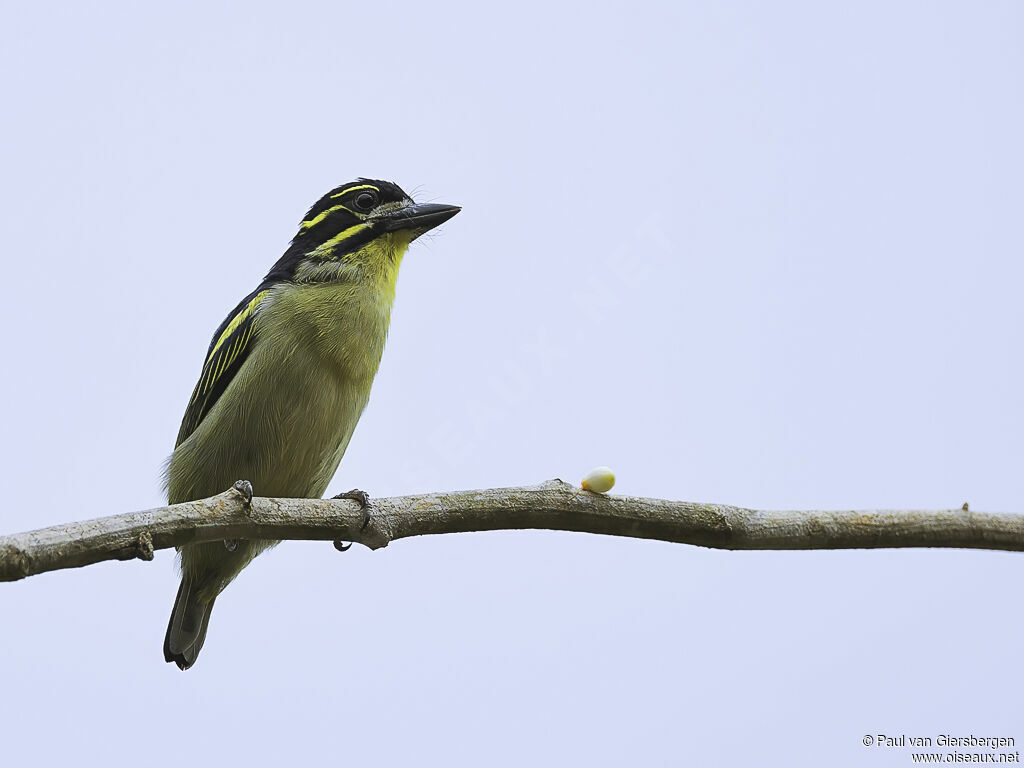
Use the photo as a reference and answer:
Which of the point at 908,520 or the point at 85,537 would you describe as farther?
the point at 908,520

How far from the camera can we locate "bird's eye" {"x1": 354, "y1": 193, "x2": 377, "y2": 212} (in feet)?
21.7

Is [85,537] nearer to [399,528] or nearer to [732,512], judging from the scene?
[399,528]

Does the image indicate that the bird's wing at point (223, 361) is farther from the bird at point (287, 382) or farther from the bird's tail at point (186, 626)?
the bird's tail at point (186, 626)

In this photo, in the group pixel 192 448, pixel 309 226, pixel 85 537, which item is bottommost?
pixel 85 537

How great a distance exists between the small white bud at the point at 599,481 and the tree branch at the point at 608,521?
34 mm

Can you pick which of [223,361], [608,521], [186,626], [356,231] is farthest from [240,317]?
[608,521]

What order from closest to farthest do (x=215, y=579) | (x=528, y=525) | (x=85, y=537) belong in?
(x=85, y=537) < (x=528, y=525) < (x=215, y=579)

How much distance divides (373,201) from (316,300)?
97cm

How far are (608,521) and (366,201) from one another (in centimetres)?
323

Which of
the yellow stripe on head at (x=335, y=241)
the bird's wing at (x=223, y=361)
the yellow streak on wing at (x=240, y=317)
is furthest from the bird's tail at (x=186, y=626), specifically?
the yellow stripe on head at (x=335, y=241)

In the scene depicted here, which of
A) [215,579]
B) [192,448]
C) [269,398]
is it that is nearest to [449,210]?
[269,398]

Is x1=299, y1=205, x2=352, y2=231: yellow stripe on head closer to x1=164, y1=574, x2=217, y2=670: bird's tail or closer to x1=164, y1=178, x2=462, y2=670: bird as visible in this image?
x1=164, y1=178, x2=462, y2=670: bird

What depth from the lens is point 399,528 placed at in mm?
4312

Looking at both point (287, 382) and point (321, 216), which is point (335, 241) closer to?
point (321, 216)
